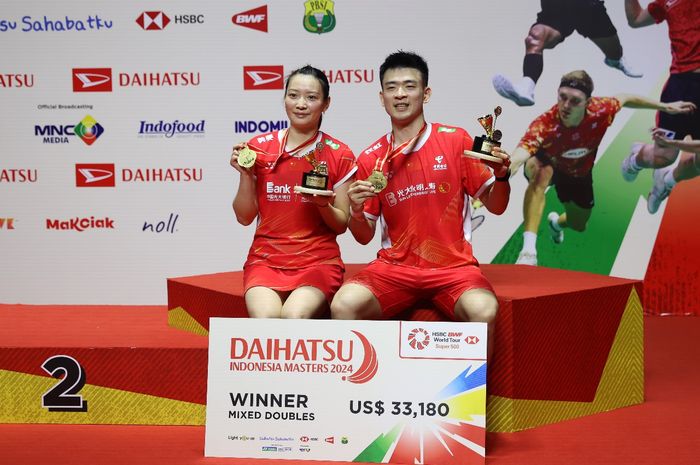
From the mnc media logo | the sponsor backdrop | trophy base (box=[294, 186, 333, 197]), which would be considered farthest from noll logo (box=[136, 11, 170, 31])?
trophy base (box=[294, 186, 333, 197])

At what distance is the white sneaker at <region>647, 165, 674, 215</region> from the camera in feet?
16.9

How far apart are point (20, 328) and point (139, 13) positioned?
8.14 feet

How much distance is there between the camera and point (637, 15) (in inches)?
201

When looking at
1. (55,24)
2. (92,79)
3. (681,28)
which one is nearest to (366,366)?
(92,79)

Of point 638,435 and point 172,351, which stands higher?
point 172,351

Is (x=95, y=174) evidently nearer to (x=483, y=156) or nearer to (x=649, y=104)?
(x=483, y=156)

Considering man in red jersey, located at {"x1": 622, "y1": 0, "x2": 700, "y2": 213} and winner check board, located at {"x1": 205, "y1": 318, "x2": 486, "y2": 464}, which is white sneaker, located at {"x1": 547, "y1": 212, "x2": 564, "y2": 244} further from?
winner check board, located at {"x1": 205, "y1": 318, "x2": 486, "y2": 464}

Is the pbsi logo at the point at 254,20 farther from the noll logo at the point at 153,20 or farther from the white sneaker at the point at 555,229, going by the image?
the white sneaker at the point at 555,229

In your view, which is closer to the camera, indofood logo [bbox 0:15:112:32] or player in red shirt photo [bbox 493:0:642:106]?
player in red shirt photo [bbox 493:0:642:106]

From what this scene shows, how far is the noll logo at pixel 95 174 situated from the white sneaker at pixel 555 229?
2820 millimetres

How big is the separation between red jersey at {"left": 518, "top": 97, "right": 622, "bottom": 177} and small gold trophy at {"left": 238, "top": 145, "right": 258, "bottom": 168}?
2.52 m

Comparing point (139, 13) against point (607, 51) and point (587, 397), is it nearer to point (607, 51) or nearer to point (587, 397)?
point (607, 51)

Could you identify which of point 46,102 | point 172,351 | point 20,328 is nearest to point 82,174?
point 46,102

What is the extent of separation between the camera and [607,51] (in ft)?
16.7
